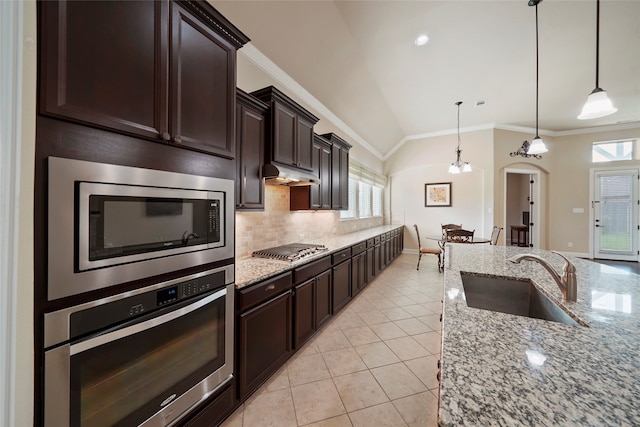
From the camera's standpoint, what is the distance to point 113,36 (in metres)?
0.98

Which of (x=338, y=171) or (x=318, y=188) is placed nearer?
(x=318, y=188)

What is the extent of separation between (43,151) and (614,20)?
5.29 m

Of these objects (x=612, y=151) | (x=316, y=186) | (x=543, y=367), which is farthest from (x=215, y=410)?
(x=612, y=151)

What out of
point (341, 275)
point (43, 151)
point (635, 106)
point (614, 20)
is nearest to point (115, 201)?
point (43, 151)

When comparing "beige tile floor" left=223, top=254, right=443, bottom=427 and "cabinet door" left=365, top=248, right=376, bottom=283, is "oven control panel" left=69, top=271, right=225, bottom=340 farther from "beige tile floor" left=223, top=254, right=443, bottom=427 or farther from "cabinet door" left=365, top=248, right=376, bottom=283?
"cabinet door" left=365, top=248, right=376, bottom=283

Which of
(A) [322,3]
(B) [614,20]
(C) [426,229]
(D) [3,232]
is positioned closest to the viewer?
(D) [3,232]

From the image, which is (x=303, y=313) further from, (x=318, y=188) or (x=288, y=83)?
(x=288, y=83)

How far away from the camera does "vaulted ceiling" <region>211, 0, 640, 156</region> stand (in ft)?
8.13

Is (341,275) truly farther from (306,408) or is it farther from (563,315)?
(563,315)

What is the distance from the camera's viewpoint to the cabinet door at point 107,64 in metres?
0.83

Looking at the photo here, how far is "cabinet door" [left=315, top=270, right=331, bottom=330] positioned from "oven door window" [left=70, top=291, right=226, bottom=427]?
1194 mm

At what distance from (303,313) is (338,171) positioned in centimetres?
221

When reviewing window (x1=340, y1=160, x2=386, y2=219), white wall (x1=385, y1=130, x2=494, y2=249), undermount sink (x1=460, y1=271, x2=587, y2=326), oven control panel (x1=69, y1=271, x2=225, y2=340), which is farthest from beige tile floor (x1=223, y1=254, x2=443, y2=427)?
white wall (x1=385, y1=130, x2=494, y2=249)

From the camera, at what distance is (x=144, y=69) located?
108cm
